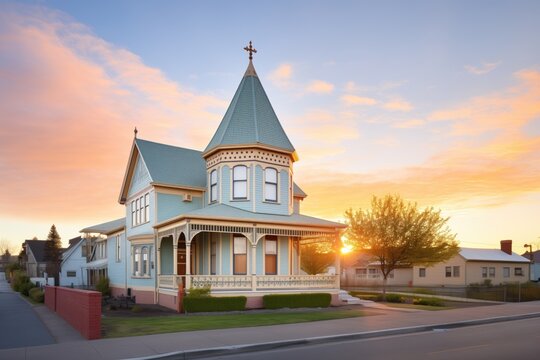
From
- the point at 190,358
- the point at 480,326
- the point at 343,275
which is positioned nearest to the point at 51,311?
the point at 190,358

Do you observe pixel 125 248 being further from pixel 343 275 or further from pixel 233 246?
pixel 343 275

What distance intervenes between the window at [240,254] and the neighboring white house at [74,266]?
46.6 metres

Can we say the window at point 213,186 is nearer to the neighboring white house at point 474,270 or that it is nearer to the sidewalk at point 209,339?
the sidewalk at point 209,339

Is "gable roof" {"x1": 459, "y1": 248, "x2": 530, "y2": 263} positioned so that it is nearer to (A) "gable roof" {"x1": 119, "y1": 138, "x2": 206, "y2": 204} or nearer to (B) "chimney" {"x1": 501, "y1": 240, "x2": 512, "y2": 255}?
(B) "chimney" {"x1": 501, "y1": 240, "x2": 512, "y2": 255}

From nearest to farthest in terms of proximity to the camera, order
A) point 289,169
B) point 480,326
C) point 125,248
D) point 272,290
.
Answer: point 480,326 < point 272,290 < point 289,169 < point 125,248

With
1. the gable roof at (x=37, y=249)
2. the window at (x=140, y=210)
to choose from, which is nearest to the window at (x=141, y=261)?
the window at (x=140, y=210)

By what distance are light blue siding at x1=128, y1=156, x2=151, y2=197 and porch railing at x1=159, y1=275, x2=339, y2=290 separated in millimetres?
Result: 6932

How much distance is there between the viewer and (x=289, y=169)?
28531mm

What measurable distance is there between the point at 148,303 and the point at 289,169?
1143 centimetres

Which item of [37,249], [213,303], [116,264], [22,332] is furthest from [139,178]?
[37,249]

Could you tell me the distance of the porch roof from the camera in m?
23.3

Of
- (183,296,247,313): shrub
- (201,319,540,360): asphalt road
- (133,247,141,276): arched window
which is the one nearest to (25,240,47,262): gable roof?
(133,247,141,276): arched window

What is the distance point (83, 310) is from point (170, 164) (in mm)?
16109

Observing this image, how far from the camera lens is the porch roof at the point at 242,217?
76.5 feet
